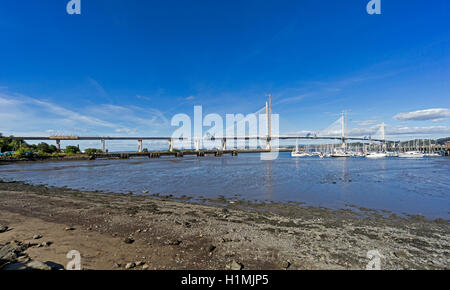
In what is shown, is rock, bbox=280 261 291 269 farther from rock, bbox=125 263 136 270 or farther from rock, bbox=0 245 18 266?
rock, bbox=0 245 18 266

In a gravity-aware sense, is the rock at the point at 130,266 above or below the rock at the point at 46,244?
above

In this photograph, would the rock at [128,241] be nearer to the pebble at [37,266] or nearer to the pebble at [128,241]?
the pebble at [128,241]

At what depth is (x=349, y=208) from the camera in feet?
30.7

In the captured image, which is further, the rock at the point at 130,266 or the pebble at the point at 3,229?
the pebble at the point at 3,229

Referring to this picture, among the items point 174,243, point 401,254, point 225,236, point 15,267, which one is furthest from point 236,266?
point 401,254

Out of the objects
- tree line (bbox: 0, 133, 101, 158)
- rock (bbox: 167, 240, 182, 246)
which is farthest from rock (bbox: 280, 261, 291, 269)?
tree line (bbox: 0, 133, 101, 158)

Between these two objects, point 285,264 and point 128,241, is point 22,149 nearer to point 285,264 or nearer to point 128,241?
point 128,241

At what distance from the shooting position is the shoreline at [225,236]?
4.18 m

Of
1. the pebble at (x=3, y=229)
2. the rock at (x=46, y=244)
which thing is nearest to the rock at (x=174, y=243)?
the rock at (x=46, y=244)

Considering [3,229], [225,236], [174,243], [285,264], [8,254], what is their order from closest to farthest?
Result: 1. [8,254]
2. [285,264]
3. [174,243]
4. [225,236]
5. [3,229]

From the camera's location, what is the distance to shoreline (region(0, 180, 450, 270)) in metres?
4.18

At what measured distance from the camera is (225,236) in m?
5.59
